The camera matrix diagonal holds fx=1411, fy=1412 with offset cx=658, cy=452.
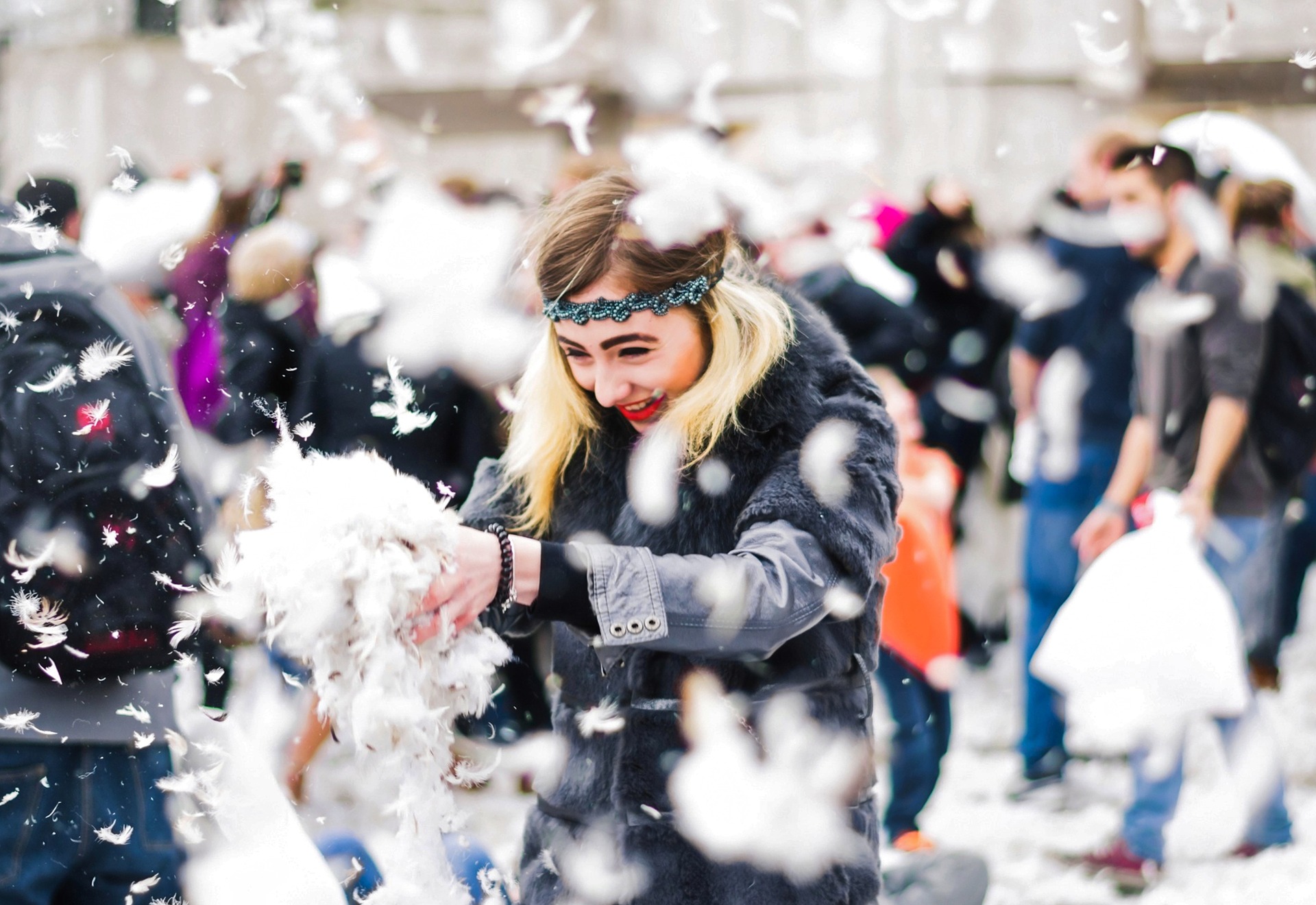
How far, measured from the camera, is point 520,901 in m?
2.03

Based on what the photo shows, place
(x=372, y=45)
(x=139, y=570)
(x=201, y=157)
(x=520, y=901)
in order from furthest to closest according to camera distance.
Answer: (x=372, y=45) < (x=201, y=157) < (x=520, y=901) < (x=139, y=570)

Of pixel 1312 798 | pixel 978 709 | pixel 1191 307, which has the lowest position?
pixel 978 709

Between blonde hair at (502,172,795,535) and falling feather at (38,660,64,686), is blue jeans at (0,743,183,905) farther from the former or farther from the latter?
blonde hair at (502,172,795,535)

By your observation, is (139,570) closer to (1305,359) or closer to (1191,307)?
(1191,307)

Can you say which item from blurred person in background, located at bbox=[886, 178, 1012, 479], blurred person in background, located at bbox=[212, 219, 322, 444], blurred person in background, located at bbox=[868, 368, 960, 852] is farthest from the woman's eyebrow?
blurred person in background, located at bbox=[886, 178, 1012, 479]

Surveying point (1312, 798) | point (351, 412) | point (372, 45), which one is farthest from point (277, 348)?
point (372, 45)

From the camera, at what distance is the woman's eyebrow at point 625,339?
6.09 ft

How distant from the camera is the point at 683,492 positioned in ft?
6.19

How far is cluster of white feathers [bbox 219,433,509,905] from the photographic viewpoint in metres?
1.50

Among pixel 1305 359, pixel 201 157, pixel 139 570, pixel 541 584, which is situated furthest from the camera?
pixel 201 157

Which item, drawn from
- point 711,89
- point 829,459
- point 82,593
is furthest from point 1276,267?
point 711,89

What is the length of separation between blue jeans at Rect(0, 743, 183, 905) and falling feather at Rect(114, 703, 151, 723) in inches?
1.7

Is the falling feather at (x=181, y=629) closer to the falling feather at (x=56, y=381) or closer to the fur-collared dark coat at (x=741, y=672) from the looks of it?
the falling feather at (x=56, y=381)

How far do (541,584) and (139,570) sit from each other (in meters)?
0.64
